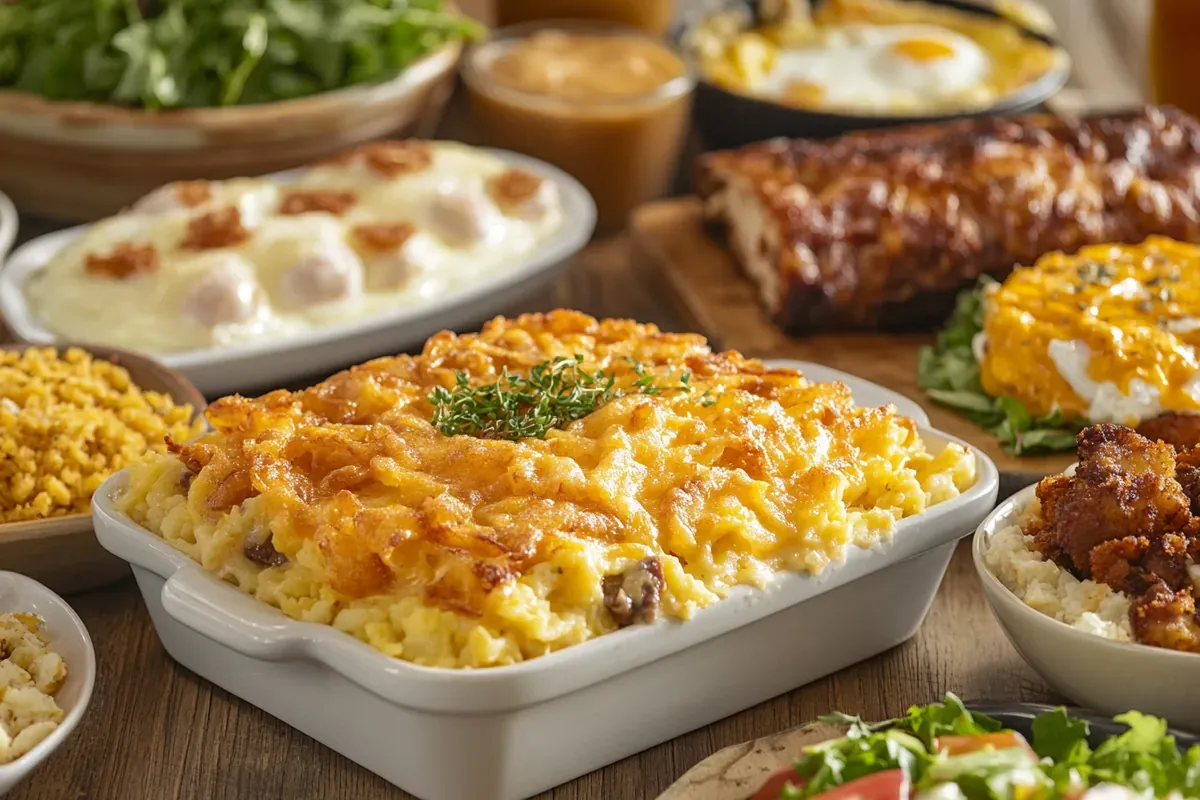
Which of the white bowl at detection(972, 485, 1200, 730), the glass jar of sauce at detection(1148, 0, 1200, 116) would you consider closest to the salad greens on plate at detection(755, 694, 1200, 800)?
the white bowl at detection(972, 485, 1200, 730)

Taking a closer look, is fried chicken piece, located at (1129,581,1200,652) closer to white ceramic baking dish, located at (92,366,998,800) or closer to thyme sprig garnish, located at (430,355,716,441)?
white ceramic baking dish, located at (92,366,998,800)

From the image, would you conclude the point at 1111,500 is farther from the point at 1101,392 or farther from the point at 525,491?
the point at 525,491

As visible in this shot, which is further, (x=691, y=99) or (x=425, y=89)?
(x=691, y=99)

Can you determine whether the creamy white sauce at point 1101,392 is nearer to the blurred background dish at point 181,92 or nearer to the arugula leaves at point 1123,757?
the arugula leaves at point 1123,757

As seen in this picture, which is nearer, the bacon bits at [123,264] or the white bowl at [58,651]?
the white bowl at [58,651]

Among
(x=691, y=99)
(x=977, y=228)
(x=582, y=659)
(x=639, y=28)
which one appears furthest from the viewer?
(x=639, y=28)

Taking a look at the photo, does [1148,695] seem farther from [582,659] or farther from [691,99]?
[691,99]

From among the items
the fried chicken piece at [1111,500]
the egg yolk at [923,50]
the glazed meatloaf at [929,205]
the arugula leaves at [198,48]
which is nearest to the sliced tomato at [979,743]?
the fried chicken piece at [1111,500]

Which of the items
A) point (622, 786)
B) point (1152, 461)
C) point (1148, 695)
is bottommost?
point (622, 786)

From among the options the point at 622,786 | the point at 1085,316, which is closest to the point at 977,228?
the point at 1085,316
